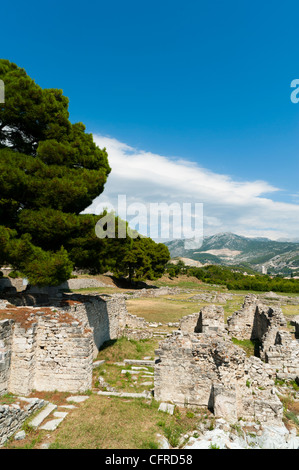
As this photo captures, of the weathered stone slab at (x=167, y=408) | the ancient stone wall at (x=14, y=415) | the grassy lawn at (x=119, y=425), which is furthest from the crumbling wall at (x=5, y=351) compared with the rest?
the weathered stone slab at (x=167, y=408)

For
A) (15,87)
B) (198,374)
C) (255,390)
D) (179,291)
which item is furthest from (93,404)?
(179,291)

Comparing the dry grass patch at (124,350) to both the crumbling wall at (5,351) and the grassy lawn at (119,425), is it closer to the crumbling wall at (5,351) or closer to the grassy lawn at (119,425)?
the grassy lawn at (119,425)

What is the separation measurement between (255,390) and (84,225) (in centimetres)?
1005

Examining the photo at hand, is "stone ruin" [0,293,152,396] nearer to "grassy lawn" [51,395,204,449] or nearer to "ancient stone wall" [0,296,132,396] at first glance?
"ancient stone wall" [0,296,132,396]

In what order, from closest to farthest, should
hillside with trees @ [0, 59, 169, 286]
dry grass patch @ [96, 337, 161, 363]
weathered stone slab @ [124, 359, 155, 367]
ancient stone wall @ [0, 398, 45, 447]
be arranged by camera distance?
ancient stone wall @ [0, 398, 45, 447] → hillside with trees @ [0, 59, 169, 286] → weathered stone slab @ [124, 359, 155, 367] → dry grass patch @ [96, 337, 161, 363]

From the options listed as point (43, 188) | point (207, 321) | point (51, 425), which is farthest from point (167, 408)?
point (43, 188)

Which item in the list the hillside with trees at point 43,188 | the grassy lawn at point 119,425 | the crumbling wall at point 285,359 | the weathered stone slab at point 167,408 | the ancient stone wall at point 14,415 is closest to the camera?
the ancient stone wall at point 14,415

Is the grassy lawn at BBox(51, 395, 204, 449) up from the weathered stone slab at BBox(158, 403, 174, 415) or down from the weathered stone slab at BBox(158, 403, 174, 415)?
up

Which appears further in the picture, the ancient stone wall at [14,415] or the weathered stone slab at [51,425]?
the weathered stone slab at [51,425]

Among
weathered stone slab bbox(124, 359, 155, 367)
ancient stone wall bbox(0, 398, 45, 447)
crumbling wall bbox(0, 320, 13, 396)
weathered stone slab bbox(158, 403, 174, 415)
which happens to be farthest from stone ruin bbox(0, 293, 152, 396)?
weathered stone slab bbox(124, 359, 155, 367)

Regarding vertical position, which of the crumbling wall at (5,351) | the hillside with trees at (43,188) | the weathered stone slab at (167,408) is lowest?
the weathered stone slab at (167,408)

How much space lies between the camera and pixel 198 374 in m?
8.05
